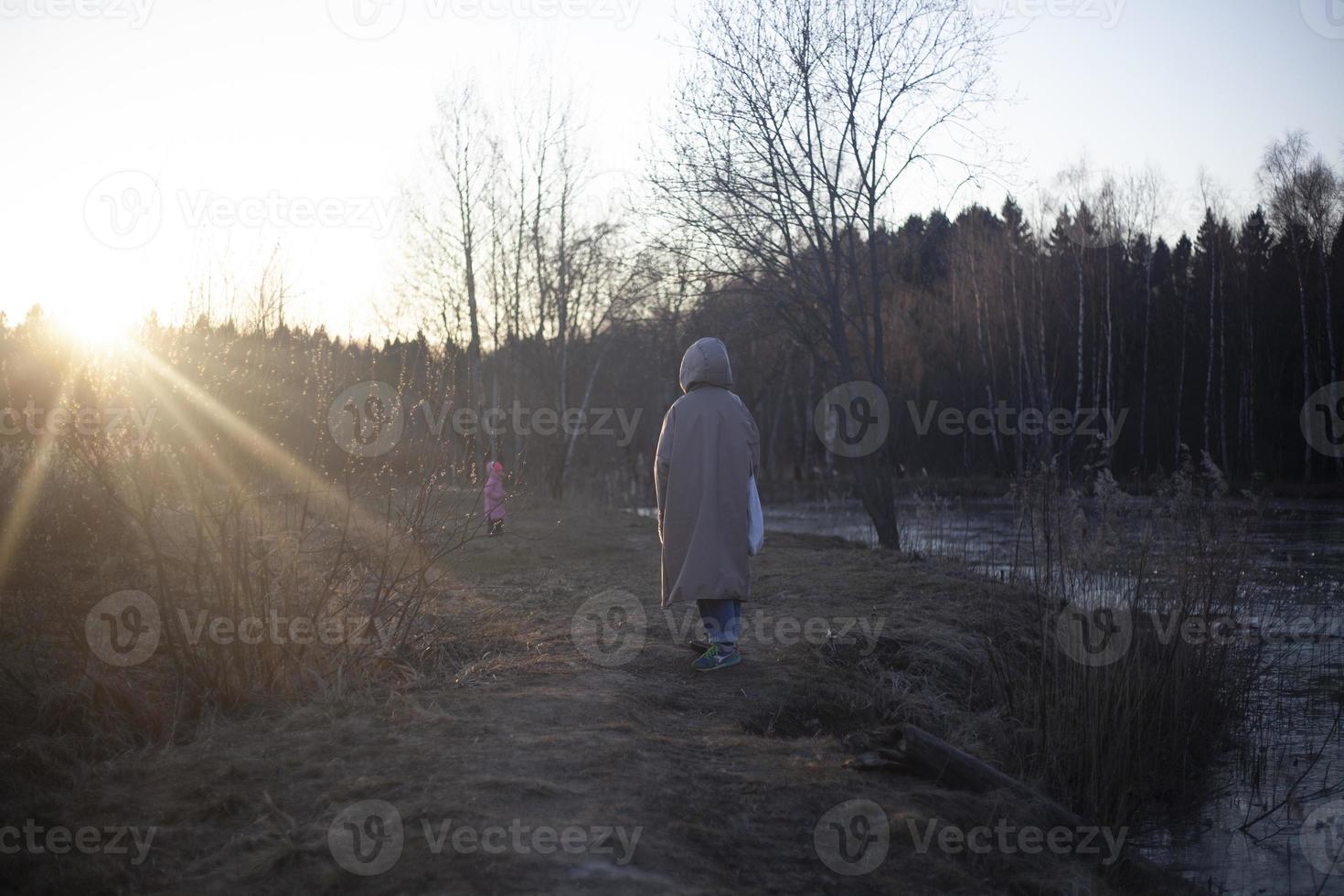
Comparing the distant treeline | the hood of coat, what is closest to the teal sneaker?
the hood of coat

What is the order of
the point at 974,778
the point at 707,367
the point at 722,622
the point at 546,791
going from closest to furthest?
the point at 546,791, the point at 974,778, the point at 722,622, the point at 707,367

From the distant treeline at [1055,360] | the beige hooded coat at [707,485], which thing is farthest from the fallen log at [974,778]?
the distant treeline at [1055,360]

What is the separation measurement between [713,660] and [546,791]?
259cm

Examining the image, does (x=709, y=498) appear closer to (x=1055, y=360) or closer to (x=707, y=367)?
(x=707, y=367)

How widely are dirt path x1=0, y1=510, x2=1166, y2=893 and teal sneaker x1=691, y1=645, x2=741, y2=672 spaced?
0.10 meters

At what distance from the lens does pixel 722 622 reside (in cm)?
629

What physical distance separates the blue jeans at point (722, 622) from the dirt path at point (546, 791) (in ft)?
0.73

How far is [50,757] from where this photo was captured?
4.02 meters

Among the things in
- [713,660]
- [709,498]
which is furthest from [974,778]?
[709,498]

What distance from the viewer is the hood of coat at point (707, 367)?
6461 mm

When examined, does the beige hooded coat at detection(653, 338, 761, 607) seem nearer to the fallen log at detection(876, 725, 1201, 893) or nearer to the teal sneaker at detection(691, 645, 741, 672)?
the teal sneaker at detection(691, 645, 741, 672)

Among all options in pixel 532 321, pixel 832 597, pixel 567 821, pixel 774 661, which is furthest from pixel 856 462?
pixel 532 321

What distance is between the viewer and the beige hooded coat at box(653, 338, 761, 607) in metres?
6.23

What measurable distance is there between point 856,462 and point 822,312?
2.50 meters
